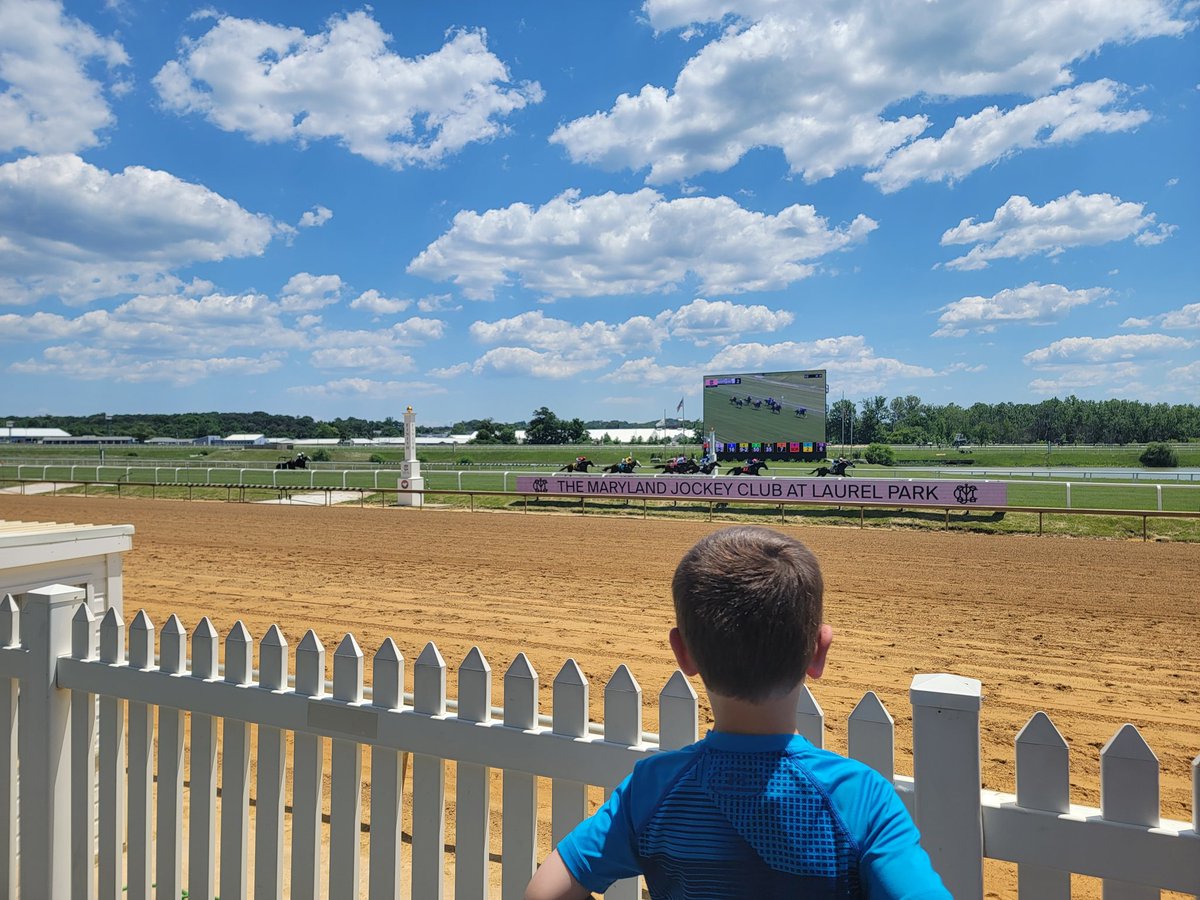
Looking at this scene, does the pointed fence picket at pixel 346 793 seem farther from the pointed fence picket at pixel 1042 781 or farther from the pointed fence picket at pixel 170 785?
the pointed fence picket at pixel 1042 781

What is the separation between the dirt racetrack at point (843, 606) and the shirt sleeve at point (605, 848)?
3.07 m

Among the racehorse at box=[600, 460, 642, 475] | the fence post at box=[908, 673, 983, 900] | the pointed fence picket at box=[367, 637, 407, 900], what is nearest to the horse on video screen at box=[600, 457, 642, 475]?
the racehorse at box=[600, 460, 642, 475]

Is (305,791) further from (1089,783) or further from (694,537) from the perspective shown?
(694,537)

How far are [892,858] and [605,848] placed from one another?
469 millimetres

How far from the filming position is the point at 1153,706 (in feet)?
19.9

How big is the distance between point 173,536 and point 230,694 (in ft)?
52.2

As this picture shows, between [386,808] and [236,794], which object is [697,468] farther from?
[386,808]

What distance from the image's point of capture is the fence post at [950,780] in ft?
5.52

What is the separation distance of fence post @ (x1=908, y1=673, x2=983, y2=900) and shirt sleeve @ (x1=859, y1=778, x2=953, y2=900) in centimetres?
48

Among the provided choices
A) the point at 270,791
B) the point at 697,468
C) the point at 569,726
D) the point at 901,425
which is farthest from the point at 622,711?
the point at 901,425

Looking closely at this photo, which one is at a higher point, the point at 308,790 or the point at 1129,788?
the point at 1129,788

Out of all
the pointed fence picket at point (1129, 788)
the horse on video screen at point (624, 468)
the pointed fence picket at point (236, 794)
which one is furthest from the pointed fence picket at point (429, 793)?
the horse on video screen at point (624, 468)

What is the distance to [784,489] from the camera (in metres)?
23.4

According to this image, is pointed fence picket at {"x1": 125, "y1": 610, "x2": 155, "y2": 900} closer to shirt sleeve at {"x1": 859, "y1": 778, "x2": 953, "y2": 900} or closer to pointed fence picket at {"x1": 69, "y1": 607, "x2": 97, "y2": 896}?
pointed fence picket at {"x1": 69, "y1": 607, "x2": 97, "y2": 896}
